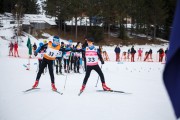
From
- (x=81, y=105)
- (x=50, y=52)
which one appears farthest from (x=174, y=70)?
(x=50, y=52)

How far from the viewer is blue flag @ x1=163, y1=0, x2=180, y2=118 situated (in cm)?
148

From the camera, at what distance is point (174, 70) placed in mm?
1515

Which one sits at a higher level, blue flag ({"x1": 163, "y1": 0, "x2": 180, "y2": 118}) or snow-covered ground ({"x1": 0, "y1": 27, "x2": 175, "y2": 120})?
blue flag ({"x1": 163, "y1": 0, "x2": 180, "y2": 118})

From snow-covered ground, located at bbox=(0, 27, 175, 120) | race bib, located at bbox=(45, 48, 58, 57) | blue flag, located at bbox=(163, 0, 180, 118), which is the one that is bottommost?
snow-covered ground, located at bbox=(0, 27, 175, 120)

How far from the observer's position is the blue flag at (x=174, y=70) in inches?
58.2

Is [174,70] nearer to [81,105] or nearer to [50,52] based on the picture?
[81,105]

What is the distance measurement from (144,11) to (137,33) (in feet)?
17.6

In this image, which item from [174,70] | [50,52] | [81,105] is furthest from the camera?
[50,52]

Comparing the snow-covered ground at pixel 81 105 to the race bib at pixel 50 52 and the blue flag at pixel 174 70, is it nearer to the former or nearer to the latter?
the race bib at pixel 50 52

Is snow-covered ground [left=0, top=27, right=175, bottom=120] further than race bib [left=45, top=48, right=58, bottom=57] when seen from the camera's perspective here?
No

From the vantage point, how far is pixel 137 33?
56719 mm

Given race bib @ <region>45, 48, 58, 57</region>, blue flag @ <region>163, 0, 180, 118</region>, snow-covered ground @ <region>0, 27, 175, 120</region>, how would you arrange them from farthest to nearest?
race bib @ <region>45, 48, 58, 57</region>
snow-covered ground @ <region>0, 27, 175, 120</region>
blue flag @ <region>163, 0, 180, 118</region>

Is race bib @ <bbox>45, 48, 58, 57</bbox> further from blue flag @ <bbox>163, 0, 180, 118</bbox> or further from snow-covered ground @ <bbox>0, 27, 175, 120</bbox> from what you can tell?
blue flag @ <bbox>163, 0, 180, 118</bbox>

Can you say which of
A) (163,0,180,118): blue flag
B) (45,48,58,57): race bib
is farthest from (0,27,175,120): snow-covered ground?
(163,0,180,118): blue flag
